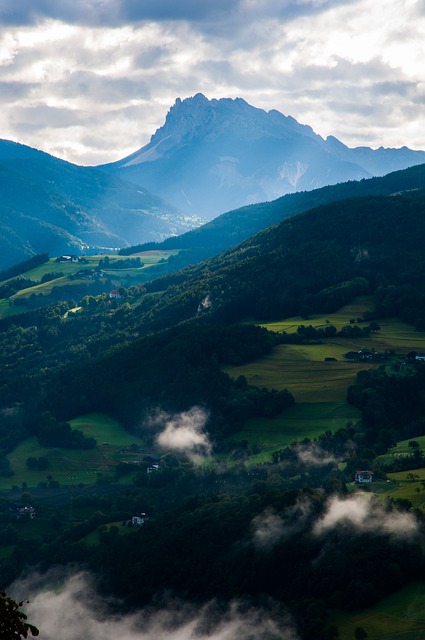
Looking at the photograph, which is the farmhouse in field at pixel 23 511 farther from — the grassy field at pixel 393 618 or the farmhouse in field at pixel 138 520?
the grassy field at pixel 393 618

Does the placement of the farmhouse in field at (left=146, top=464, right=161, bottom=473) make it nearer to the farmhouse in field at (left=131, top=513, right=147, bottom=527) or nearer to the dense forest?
the dense forest

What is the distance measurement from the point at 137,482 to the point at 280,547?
162 ft

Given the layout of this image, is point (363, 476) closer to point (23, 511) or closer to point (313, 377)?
point (313, 377)

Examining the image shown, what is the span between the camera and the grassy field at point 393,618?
273 feet

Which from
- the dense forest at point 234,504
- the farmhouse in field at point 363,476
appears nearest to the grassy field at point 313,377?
the dense forest at point 234,504

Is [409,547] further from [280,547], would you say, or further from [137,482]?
[137,482]

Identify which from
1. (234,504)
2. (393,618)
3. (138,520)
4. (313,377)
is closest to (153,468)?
(138,520)

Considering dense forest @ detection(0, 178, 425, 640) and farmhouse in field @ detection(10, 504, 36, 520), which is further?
farmhouse in field @ detection(10, 504, 36, 520)

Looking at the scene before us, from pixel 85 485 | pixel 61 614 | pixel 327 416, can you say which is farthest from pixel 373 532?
pixel 85 485

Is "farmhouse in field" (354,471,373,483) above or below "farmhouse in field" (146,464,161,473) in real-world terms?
above

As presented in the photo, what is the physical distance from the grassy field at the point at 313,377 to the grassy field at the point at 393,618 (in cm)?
5964

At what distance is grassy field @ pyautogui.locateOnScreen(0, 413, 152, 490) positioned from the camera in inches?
6280

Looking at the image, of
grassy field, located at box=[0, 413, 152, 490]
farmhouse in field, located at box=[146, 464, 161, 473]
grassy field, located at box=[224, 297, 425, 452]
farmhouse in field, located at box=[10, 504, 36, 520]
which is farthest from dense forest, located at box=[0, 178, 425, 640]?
grassy field, located at box=[0, 413, 152, 490]

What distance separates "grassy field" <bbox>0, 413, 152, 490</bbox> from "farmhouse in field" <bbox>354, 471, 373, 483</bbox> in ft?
152
